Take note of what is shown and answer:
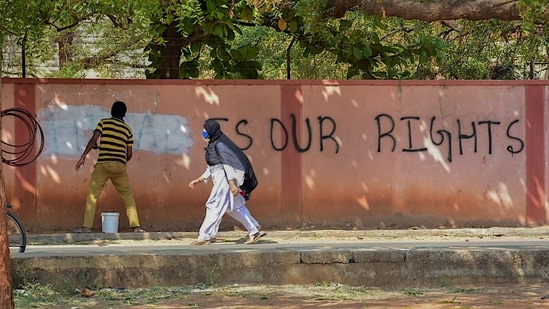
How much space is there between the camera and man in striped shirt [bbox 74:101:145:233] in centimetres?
1305

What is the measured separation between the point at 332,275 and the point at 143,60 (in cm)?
895

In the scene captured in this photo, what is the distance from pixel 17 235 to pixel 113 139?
1651 millimetres

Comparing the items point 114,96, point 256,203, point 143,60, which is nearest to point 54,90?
point 114,96

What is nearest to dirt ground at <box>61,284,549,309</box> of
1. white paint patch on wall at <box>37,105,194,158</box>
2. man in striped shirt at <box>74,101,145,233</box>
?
man in striped shirt at <box>74,101,145,233</box>

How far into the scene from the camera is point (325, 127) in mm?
14219

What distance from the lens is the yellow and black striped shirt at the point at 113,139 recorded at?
13047 millimetres

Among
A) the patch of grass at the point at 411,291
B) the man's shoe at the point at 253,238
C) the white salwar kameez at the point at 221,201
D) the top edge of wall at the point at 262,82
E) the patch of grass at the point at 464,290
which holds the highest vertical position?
the top edge of wall at the point at 262,82

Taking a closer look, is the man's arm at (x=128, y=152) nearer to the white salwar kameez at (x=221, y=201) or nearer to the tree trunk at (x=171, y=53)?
the white salwar kameez at (x=221, y=201)

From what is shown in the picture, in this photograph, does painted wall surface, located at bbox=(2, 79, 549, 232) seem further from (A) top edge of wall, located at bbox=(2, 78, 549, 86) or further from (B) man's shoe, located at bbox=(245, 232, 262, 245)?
(B) man's shoe, located at bbox=(245, 232, 262, 245)

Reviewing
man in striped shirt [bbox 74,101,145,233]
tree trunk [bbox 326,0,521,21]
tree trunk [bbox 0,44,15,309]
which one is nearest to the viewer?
tree trunk [bbox 0,44,15,309]

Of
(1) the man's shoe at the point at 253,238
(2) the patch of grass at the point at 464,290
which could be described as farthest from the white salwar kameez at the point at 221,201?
(2) the patch of grass at the point at 464,290

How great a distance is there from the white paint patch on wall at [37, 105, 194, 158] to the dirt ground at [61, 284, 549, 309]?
4.25 m

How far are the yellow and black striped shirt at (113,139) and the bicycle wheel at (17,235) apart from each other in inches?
53.7

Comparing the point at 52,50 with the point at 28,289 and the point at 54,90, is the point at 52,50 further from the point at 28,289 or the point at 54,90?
the point at 28,289
